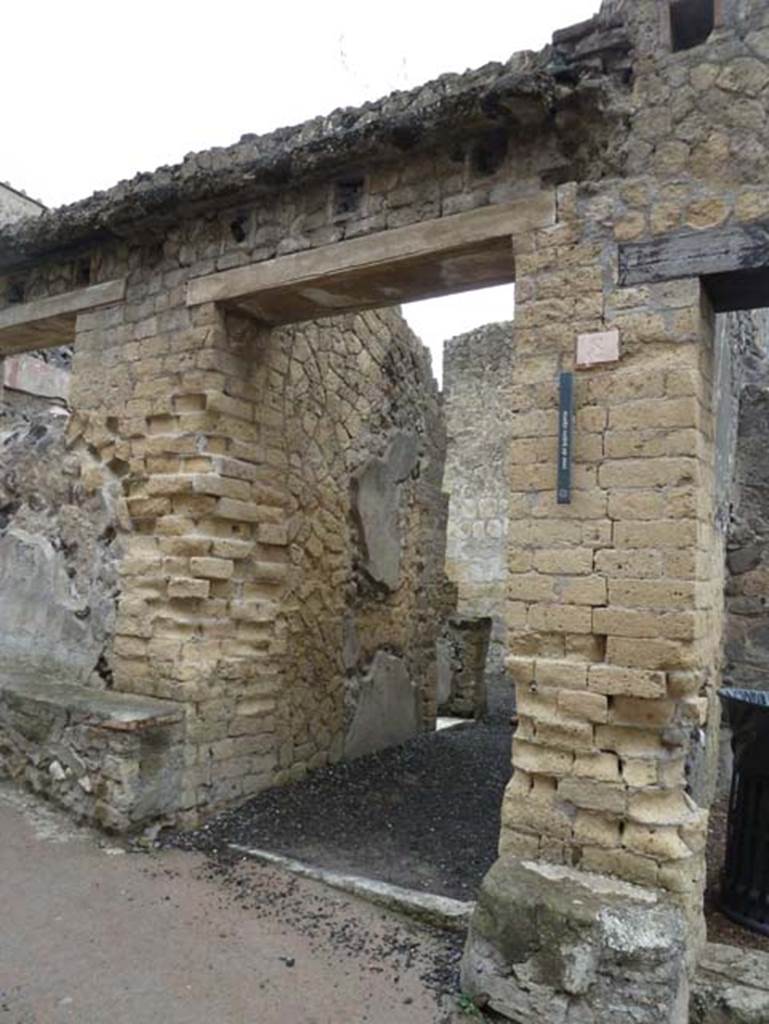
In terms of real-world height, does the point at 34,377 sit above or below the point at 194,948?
above

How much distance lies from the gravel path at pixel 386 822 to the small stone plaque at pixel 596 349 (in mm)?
2408

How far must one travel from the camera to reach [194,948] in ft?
10.2

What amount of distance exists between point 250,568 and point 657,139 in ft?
10.1

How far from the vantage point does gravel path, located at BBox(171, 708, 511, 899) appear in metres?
3.90

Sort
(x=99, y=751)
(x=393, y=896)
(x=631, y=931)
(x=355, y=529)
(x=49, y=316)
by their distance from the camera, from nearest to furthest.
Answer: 1. (x=631, y=931)
2. (x=393, y=896)
3. (x=99, y=751)
4. (x=49, y=316)
5. (x=355, y=529)

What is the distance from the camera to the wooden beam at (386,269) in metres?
3.56

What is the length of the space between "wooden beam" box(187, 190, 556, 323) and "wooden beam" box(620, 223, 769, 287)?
17.1 inches

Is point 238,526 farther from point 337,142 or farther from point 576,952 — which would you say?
point 576,952

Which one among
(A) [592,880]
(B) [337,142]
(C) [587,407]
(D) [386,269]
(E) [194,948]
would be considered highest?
(B) [337,142]

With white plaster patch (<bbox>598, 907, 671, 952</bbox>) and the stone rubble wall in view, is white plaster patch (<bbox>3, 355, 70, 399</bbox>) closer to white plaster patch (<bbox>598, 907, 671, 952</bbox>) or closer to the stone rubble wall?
the stone rubble wall

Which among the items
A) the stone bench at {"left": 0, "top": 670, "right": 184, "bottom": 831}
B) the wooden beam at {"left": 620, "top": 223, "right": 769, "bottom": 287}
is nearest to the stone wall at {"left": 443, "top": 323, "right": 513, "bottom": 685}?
the stone bench at {"left": 0, "top": 670, "right": 184, "bottom": 831}

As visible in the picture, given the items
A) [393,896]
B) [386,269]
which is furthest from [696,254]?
[393,896]

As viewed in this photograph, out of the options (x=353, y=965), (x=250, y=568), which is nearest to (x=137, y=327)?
(x=250, y=568)

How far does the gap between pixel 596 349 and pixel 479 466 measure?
36.9 ft
